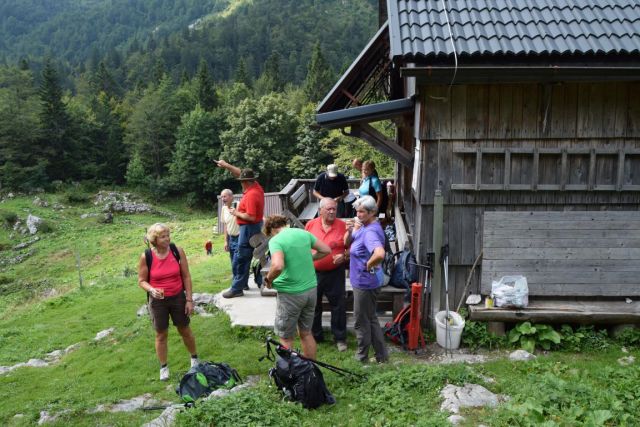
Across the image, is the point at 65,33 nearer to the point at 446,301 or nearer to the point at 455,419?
the point at 446,301

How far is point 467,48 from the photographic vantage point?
6176 mm

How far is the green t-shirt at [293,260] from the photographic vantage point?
17.3 ft

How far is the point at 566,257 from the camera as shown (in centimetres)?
695

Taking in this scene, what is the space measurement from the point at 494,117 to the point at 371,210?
88.3 inches

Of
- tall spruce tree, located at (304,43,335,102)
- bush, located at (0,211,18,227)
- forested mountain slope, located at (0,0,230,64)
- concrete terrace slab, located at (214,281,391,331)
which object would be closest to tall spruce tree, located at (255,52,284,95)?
tall spruce tree, located at (304,43,335,102)

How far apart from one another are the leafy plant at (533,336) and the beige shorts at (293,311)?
2.89 meters

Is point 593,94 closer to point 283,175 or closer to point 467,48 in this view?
point 467,48

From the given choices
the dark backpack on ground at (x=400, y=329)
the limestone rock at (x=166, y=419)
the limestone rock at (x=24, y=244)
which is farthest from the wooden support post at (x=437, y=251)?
the limestone rock at (x=24, y=244)

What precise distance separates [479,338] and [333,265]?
7.27 ft

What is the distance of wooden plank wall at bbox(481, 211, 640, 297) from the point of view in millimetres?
6867

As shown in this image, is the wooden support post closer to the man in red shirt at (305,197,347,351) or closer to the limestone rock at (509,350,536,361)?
the limestone rock at (509,350,536,361)

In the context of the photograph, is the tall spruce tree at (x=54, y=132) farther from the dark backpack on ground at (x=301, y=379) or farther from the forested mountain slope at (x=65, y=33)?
the forested mountain slope at (x=65, y=33)

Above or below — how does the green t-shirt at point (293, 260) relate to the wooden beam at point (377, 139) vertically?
below

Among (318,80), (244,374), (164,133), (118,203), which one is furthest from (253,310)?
(164,133)
